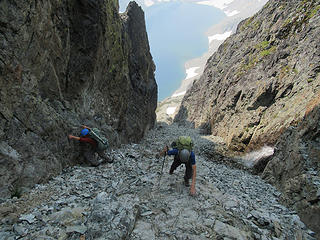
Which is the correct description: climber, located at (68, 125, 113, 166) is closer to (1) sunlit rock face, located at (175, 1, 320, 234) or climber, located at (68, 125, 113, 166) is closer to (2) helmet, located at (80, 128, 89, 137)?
(2) helmet, located at (80, 128, 89, 137)

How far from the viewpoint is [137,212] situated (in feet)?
21.2

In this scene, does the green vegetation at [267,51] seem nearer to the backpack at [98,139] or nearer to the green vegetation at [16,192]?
the backpack at [98,139]

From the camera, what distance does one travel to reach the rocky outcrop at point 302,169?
819 centimetres

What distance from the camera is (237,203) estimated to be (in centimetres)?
845

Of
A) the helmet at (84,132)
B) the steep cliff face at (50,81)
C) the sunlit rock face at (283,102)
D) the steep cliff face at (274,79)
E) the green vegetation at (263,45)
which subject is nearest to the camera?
the steep cliff face at (50,81)

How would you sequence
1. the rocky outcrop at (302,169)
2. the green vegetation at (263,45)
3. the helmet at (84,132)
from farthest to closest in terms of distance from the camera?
the green vegetation at (263,45) → the helmet at (84,132) → the rocky outcrop at (302,169)

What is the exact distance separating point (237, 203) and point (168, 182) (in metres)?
3.36

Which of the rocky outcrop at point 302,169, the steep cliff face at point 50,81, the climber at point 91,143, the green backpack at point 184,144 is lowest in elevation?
the rocky outcrop at point 302,169

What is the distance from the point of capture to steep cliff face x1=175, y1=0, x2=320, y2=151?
58.4ft

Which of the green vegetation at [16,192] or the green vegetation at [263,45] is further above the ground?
the green vegetation at [263,45]

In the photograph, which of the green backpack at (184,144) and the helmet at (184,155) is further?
the green backpack at (184,144)

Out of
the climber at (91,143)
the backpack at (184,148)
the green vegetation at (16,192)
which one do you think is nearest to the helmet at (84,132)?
the climber at (91,143)

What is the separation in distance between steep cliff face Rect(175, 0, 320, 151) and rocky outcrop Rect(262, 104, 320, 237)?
10.7 ft

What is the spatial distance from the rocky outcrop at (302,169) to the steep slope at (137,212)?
624mm
